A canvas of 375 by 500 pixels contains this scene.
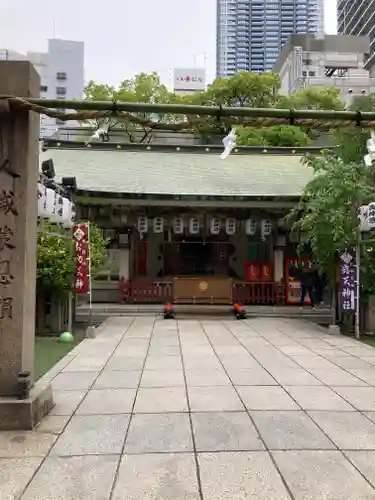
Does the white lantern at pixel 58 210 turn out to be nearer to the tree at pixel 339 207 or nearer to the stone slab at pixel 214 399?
the stone slab at pixel 214 399

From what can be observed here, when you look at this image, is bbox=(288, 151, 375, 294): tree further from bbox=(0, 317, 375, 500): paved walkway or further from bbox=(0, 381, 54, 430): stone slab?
bbox=(0, 381, 54, 430): stone slab

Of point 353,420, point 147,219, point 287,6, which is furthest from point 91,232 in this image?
point 287,6

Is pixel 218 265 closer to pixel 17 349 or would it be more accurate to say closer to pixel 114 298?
pixel 114 298

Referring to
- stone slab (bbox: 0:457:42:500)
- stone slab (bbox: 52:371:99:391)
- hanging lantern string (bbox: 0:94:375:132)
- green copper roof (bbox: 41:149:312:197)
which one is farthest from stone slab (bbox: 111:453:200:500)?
green copper roof (bbox: 41:149:312:197)

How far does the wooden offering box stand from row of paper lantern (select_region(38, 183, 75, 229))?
6775mm

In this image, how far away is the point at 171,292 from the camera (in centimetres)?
1666

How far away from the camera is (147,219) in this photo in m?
16.5

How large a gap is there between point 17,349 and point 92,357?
3.92m

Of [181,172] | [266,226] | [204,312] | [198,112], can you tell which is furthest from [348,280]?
[181,172]

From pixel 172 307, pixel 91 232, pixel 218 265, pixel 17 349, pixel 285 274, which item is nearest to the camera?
pixel 17 349

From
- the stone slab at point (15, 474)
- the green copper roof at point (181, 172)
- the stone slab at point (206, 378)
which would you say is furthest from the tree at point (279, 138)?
the stone slab at point (15, 474)

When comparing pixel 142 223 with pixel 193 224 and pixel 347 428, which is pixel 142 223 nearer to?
pixel 193 224

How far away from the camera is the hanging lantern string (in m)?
4.68

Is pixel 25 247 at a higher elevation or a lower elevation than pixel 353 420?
higher
